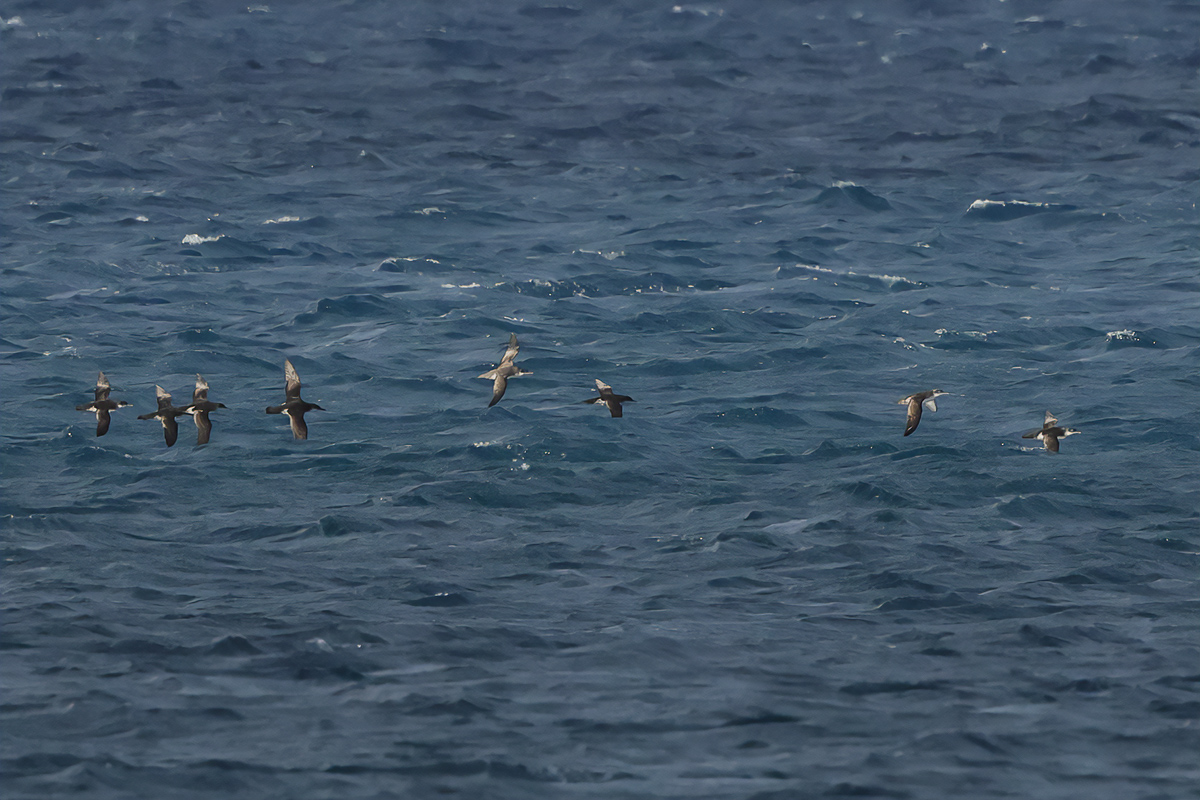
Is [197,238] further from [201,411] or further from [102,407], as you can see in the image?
[201,411]

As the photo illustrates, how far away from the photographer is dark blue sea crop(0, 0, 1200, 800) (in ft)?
79.4

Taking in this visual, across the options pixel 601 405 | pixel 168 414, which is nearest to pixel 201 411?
pixel 168 414

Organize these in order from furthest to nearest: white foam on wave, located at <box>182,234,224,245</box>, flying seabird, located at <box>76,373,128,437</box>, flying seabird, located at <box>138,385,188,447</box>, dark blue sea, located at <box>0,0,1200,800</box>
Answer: white foam on wave, located at <box>182,234,224,245</box>
flying seabird, located at <box>138,385,188,447</box>
flying seabird, located at <box>76,373,128,437</box>
dark blue sea, located at <box>0,0,1200,800</box>

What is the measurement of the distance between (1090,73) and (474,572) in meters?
42.7

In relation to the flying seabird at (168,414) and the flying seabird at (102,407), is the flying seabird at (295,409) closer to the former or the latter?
the flying seabird at (168,414)

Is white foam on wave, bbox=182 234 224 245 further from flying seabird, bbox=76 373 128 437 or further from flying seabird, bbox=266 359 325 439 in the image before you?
flying seabird, bbox=266 359 325 439

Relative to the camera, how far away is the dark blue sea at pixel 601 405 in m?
24.2

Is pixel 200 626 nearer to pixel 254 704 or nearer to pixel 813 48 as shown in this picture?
pixel 254 704

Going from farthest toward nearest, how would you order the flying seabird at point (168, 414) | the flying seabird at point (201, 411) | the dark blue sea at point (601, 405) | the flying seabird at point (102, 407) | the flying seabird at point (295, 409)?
the flying seabird at point (168, 414), the flying seabird at point (201, 411), the flying seabird at point (102, 407), the flying seabird at point (295, 409), the dark blue sea at point (601, 405)

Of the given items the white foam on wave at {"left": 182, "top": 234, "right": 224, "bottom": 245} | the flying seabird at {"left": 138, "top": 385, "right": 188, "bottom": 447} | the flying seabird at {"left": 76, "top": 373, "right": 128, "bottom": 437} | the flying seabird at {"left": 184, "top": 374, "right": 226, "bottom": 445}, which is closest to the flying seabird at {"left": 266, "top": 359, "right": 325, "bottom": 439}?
the flying seabird at {"left": 184, "top": 374, "right": 226, "bottom": 445}

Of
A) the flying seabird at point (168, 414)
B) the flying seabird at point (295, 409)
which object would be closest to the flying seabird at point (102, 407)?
the flying seabird at point (168, 414)

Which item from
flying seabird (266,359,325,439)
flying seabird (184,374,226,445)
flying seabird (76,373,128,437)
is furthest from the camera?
flying seabird (184,374,226,445)

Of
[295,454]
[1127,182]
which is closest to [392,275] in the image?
[295,454]

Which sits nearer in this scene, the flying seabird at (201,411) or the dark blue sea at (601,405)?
the dark blue sea at (601,405)
